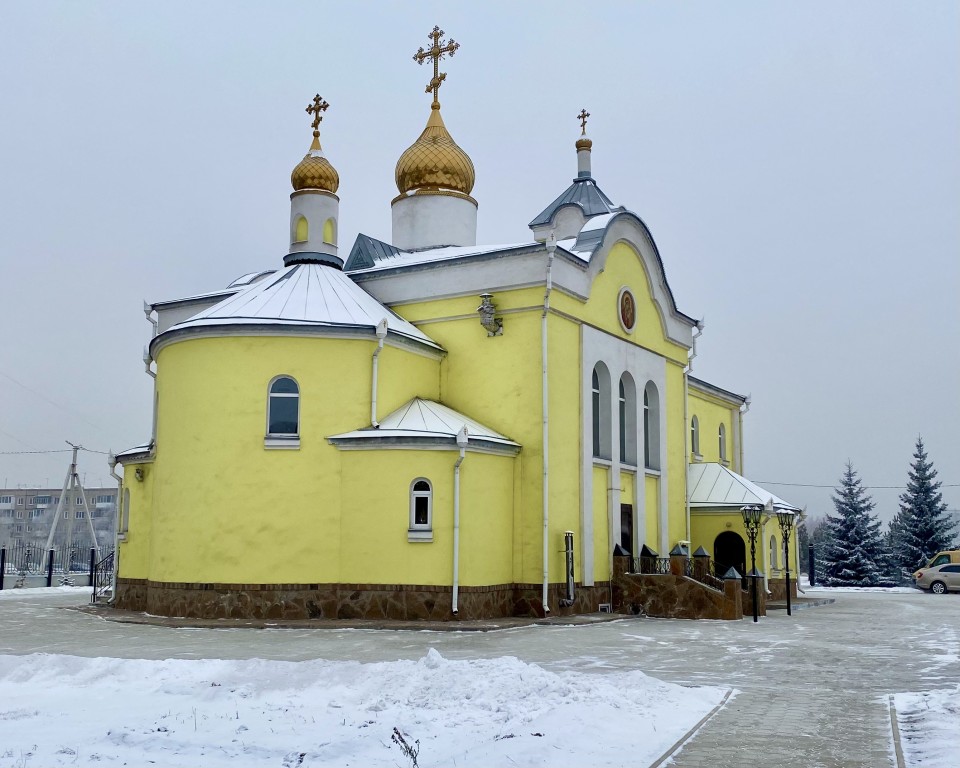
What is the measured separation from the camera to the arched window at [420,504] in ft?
59.6

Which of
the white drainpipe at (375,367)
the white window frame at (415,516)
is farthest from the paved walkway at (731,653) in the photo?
the white drainpipe at (375,367)

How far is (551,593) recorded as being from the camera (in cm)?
1944

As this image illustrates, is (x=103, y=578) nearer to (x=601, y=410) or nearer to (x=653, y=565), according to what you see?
(x=601, y=410)

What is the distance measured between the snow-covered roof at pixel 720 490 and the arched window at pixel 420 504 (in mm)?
10599

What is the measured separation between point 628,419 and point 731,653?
10.1 metres

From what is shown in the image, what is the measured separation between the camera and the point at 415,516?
18.2 meters

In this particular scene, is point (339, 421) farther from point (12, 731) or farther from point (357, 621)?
point (12, 731)

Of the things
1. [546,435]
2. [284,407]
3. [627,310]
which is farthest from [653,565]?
[284,407]

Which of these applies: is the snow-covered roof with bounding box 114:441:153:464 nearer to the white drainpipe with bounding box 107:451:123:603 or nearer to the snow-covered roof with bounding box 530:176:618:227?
the white drainpipe with bounding box 107:451:123:603

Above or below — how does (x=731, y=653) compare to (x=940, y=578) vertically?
below

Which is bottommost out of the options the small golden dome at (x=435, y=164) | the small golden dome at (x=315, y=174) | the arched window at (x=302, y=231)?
the arched window at (x=302, y=231)

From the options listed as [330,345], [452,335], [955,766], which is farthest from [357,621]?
[955,766]

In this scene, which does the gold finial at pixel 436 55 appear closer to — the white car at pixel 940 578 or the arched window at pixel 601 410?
the arched window at pixel 601 410

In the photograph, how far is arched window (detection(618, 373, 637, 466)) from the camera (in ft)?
76.4
